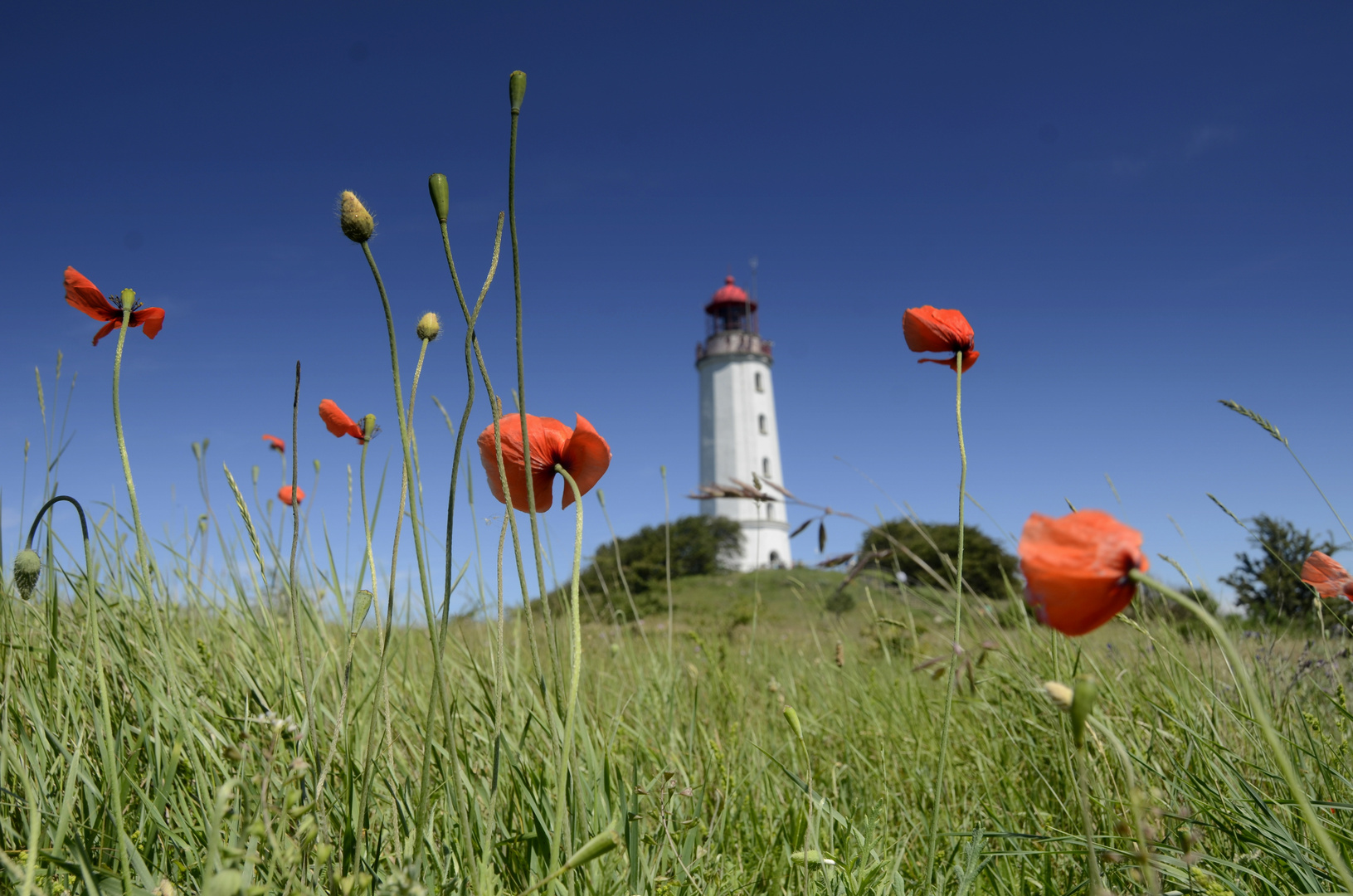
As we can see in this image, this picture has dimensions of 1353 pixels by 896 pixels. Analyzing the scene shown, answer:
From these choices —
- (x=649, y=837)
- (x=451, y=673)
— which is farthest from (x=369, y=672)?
(x=649, y=837)

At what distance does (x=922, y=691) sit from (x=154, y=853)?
1.89 meters

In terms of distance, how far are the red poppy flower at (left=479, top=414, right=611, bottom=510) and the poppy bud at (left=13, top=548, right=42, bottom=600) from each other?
0.65 metres

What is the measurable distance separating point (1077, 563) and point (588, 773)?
0.87 meters

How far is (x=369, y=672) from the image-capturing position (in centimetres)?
180

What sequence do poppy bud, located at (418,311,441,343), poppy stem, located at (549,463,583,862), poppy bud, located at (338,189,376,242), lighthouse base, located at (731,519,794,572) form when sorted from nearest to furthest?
poppy stem, located at (549,463,583,862)
poppy bud, located at (338,189,376,242)
poppy bud, located at (418,311,441,343)
lighthouse base, located at (731,519,794,572)

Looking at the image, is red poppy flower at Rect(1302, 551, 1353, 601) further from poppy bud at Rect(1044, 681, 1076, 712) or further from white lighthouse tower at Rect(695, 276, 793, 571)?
white lighthouse tower at Rect(695, 276, 793, 571)

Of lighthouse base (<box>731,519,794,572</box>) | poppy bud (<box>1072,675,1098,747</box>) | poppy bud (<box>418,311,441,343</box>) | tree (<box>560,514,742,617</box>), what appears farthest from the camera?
lighthouse base (<box>731,519,794,572</box>)

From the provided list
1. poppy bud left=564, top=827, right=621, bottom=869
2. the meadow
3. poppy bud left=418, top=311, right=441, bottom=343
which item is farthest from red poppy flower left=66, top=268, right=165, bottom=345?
poppy bud left=564, top=827, right=621, bottom=869

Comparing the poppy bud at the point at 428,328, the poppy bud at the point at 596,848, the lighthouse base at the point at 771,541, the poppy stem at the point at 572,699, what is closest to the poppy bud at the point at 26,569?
the poppy bud at the point at 428,328

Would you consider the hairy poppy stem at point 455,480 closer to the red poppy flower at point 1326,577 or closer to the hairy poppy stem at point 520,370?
the hairy poppy stem at point 520,370

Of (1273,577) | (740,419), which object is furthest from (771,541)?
(1273,577)

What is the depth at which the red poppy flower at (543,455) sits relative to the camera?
104cm

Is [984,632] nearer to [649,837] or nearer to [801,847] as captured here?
[801,847]

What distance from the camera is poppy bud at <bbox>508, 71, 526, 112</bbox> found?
85 cm
